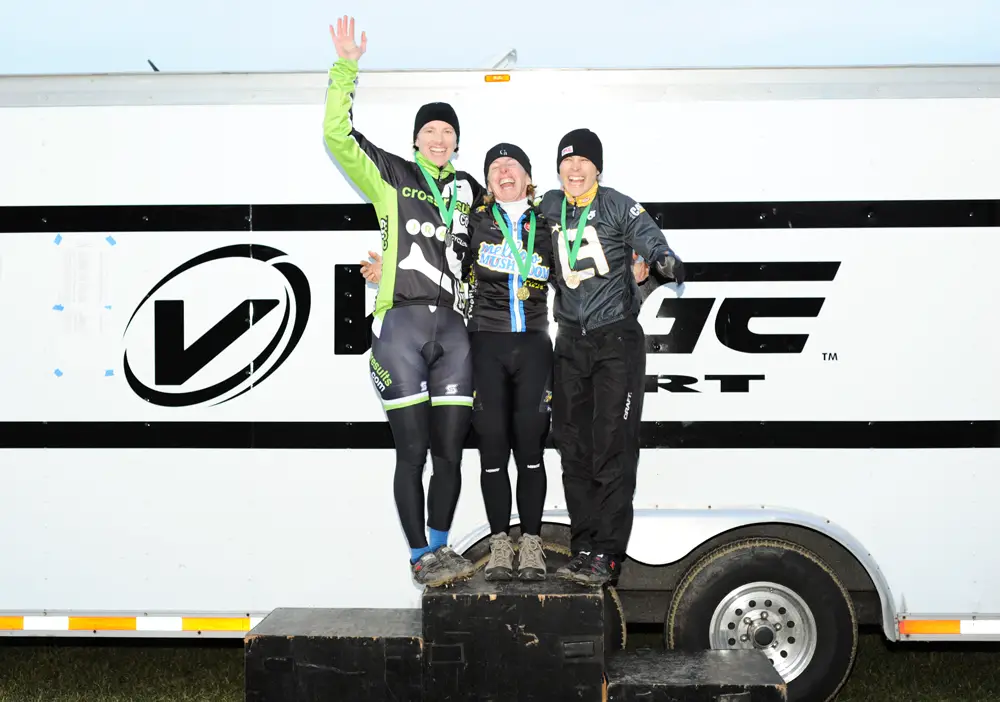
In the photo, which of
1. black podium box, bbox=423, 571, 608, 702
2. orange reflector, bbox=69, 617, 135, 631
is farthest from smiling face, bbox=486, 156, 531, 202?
orange reflector, bbox=69, 617, 135, 631

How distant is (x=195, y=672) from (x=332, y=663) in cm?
192

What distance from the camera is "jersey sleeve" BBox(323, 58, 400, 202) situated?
3908 millimetres

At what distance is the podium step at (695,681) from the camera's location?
3785mm

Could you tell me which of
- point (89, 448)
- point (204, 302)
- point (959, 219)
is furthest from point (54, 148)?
point (959, 219)

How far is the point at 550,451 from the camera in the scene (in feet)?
14.7

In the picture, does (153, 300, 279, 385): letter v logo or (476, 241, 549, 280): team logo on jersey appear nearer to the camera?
(476, 241, 549, 280): team logo on jersey

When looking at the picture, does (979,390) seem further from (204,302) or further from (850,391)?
(204,302)

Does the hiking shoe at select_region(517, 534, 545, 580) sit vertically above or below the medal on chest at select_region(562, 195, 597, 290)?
below

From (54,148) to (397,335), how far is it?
2.15m

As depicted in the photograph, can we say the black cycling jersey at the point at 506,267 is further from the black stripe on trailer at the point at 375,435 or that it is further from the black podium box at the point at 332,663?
the black podium box at the point at 332,663

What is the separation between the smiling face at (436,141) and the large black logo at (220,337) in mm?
935

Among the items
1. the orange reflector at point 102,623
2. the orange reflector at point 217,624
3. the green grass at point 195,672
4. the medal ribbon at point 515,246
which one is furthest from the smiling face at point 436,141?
the green grass at point 195,672

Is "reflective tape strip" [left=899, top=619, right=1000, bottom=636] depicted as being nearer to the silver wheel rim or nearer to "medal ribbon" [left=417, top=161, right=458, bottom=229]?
the silver wheel rim

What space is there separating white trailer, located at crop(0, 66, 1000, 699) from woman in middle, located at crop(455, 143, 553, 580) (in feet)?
1.17
